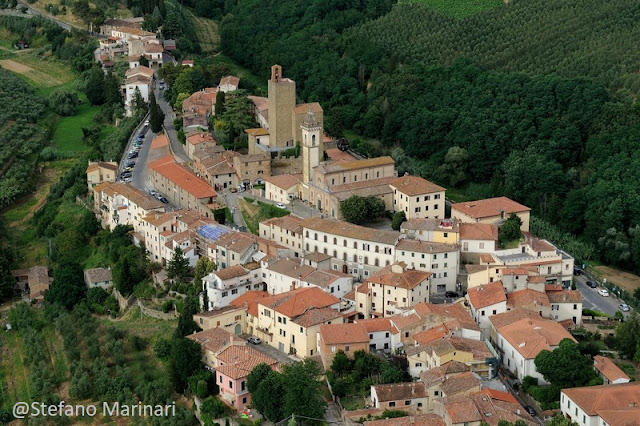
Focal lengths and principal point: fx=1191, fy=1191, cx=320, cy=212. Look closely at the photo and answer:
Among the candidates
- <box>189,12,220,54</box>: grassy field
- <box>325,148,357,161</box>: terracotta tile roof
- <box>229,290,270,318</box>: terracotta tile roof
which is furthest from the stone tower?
<box>189,12,220,54</box>: grassy field

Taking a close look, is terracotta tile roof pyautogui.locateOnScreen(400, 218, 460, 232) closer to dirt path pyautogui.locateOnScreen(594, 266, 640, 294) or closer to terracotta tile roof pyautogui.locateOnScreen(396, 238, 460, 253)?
terracotta tile roof pyautogui.locateOnScreen(396, 238, 460, 253)

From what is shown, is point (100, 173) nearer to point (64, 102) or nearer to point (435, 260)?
point (64, 102)

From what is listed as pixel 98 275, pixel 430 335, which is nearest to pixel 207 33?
pixel 98 275

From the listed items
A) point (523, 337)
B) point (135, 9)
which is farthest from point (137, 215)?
point (135, 9)

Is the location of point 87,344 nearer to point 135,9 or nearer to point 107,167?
point 107,167

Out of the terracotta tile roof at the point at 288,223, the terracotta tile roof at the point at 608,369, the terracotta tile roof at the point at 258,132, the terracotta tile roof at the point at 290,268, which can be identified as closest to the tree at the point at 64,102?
the terracotta tile roof at the point at 258,132

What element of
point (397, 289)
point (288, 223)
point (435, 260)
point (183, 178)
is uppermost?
point (183, 178)

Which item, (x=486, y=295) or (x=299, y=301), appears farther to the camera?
(x=486, y=295)
